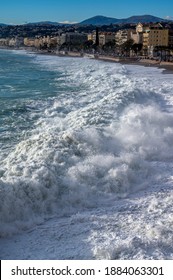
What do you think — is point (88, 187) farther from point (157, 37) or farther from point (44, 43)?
point (44, 43)

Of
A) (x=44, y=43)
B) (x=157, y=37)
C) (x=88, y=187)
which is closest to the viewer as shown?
(x=88, y=187)

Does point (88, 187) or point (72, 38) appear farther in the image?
point (72, 38)

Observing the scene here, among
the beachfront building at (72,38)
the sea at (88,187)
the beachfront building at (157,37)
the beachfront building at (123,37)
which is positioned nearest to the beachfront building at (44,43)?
the beachfront building at (72,38)

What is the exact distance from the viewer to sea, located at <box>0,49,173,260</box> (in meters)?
6.90

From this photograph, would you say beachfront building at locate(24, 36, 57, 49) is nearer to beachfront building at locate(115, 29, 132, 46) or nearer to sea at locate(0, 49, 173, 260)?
beachfront building at locate(115, 29, 132, 46)

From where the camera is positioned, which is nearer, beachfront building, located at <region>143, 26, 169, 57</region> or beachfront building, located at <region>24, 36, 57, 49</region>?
beachfront building, located at <region>143, 26, 169, 57</region>

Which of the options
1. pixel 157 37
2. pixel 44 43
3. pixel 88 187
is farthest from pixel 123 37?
pixel 88 187

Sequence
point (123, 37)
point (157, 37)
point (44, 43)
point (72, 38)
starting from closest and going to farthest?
point (157, 37), point (123, 37), point (72, 38), point (44, 43)

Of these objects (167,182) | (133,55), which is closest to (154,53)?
(133,55)

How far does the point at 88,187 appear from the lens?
29.7 feet

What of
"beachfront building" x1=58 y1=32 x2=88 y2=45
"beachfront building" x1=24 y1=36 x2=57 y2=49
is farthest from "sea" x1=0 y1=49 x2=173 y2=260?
"beachfront building" x1=24 y1=36 x2=57 y2=49

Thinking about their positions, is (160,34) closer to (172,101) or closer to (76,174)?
(172,101)
